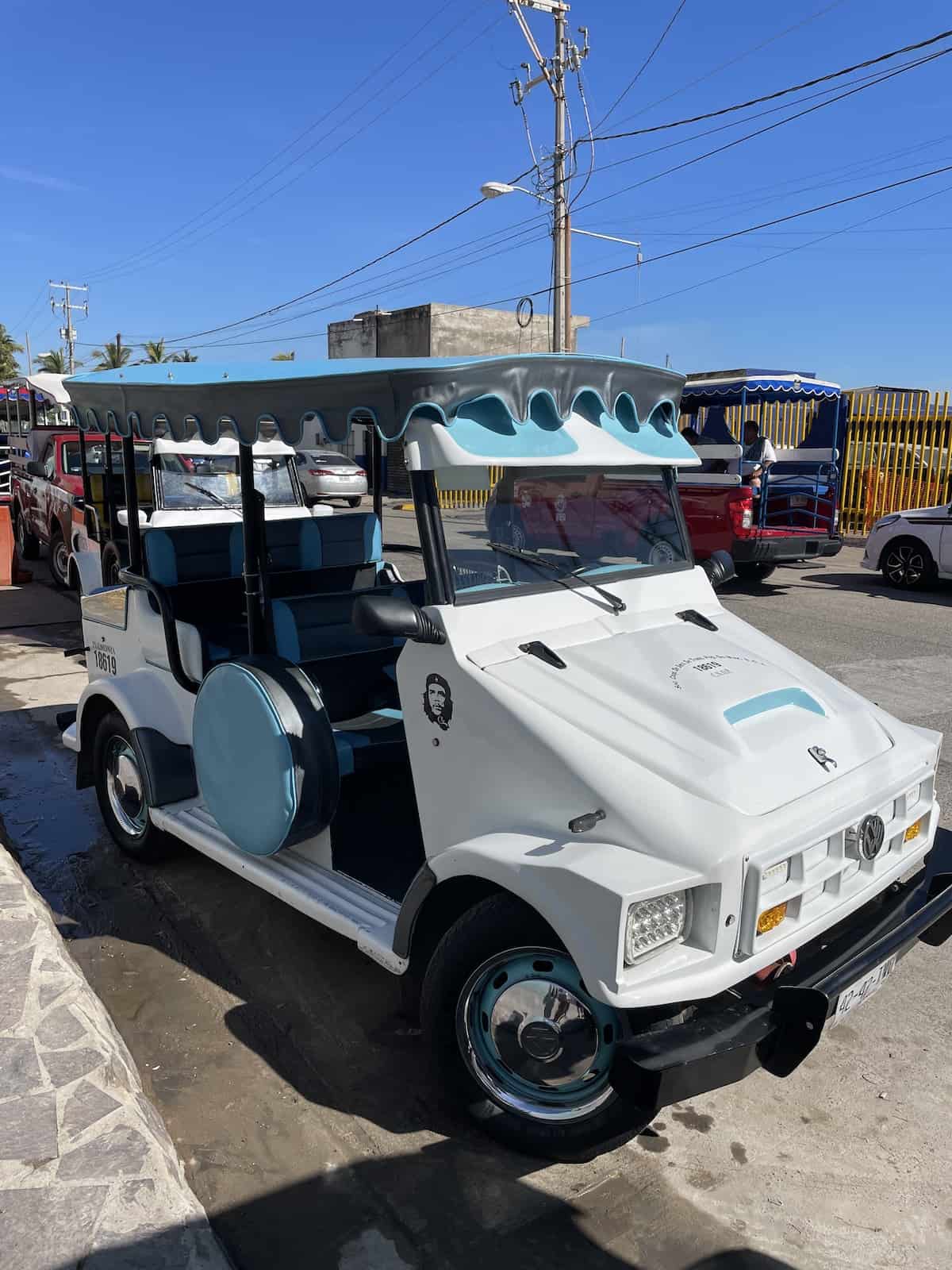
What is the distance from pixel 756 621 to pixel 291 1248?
8.95 metres

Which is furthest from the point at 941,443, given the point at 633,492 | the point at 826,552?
the point at 633,492

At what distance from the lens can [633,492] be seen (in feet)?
12.3

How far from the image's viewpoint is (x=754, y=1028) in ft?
7.84

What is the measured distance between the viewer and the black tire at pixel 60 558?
12562 millimetres

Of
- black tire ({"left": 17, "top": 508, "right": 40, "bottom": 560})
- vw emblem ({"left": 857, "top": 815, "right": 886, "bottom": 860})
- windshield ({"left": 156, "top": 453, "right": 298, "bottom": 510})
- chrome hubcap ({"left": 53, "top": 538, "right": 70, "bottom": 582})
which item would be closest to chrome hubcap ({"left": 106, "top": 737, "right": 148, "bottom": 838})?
vw emblem ({"left": 857, "top": 815, "right": 886, "bottom": 860})

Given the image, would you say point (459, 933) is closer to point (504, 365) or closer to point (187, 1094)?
point (187, 1094)

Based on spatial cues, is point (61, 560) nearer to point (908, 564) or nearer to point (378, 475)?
point (378, 475)

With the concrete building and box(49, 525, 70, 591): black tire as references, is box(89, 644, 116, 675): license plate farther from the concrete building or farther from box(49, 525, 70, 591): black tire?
the concrete building

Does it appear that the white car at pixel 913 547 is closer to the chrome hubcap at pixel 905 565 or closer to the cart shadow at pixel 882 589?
the chrome hubcap at pixel 905 565

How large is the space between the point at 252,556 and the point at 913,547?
11.2 m

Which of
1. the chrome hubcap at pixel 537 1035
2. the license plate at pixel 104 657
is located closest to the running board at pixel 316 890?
the chrome hubcap at pixel 537 1035

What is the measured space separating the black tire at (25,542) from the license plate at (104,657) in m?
10.9

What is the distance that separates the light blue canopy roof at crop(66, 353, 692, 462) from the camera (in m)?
2.84

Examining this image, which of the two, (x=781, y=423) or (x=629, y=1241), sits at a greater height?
(x=781, y=423)
